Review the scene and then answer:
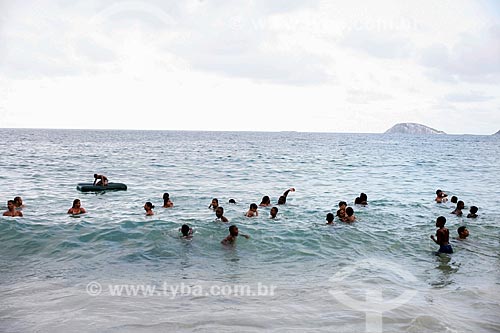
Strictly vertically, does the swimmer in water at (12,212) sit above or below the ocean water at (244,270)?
above

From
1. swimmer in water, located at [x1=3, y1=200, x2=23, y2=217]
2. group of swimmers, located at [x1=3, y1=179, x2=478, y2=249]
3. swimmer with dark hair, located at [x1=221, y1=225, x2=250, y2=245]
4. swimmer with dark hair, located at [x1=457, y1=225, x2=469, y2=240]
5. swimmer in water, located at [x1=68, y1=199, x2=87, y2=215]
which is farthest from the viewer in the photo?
swimmer in water, located at [x1=68, y1=199, x2=87, y2=215]

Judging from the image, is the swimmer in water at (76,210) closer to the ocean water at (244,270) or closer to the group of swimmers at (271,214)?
the group of swimmers at (271,214)

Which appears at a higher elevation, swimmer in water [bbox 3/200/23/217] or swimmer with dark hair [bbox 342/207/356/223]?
swimmer with dark hair [bbox 342/207/356/223]

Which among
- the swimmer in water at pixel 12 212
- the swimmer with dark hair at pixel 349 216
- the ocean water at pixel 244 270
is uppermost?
the swimmer with dark hair at pixel 349 216

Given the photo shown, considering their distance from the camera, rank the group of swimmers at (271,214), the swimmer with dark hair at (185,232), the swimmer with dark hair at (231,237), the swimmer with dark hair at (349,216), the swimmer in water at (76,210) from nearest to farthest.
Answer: the group of swimmers at (271,214)
the swimmer with dark hair at (231,237)
the swimmer with dark hair at (185,232)
the swimmer with dark hair at (349,216)
the swimmer in water at (76,210)

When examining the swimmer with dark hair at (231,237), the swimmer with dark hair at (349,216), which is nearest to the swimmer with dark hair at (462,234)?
the swimmer with dark hair at (349,216)

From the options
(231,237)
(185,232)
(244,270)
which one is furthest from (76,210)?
(244,270)

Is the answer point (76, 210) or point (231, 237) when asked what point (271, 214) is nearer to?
point (231, 237)

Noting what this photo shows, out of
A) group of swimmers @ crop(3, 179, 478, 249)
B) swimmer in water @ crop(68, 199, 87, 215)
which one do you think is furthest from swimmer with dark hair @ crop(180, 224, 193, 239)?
swimmer in water @ crop(68, 199, 87, 215)

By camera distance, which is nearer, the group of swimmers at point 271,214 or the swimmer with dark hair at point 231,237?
the group of swimmers at point 271,214

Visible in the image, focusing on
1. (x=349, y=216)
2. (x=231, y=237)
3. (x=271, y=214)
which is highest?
(x=349, y=216)

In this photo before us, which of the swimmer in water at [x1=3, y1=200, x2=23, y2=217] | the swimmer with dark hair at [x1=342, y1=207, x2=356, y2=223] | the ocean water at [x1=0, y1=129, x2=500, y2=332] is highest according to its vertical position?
the swimmer with dark hair at [x1=342, y1=207, x2=356, y2=223]

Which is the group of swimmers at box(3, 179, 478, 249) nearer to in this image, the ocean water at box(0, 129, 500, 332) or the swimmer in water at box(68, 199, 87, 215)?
the swimmer in water at box(68, 199, 87, 215)

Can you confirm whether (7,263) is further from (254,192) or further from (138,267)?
(254,192)
